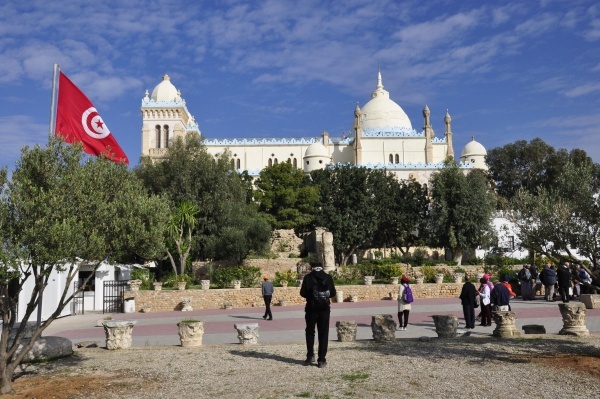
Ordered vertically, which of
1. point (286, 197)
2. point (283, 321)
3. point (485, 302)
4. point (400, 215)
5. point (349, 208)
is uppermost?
point (286, 197)

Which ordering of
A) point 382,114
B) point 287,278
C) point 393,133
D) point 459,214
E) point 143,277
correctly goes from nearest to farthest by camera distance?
point 143,277
point 287,278
point 459,214
point 393,133
point 382,114

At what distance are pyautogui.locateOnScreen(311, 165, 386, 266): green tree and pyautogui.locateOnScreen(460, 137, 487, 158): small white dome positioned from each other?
87.3ft

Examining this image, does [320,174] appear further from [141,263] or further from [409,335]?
[409,335]

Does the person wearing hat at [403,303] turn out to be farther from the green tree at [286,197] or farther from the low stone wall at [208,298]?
the green tree at [286,197]

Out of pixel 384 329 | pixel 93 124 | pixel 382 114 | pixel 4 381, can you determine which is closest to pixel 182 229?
pixel 93 124

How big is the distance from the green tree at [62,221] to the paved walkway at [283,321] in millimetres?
4261

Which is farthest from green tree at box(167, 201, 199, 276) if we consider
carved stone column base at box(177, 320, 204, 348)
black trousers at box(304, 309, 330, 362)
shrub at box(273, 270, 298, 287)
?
black trousers at box(304, 309, 330, 362)

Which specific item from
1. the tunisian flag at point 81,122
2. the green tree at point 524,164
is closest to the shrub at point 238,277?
the tunisian flag at point 81,122

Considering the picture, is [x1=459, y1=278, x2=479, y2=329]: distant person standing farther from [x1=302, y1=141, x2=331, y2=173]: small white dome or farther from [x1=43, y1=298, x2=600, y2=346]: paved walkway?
[x1=302, y1=141, x2=331, y2=173]: small white dome

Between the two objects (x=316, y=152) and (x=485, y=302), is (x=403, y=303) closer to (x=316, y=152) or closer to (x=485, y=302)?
(x=485, y=302)

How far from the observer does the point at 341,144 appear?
199 feet

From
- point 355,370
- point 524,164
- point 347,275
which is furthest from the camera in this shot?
point 524,164

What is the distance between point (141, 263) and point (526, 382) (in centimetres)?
2449

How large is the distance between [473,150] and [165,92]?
35.6 metres
